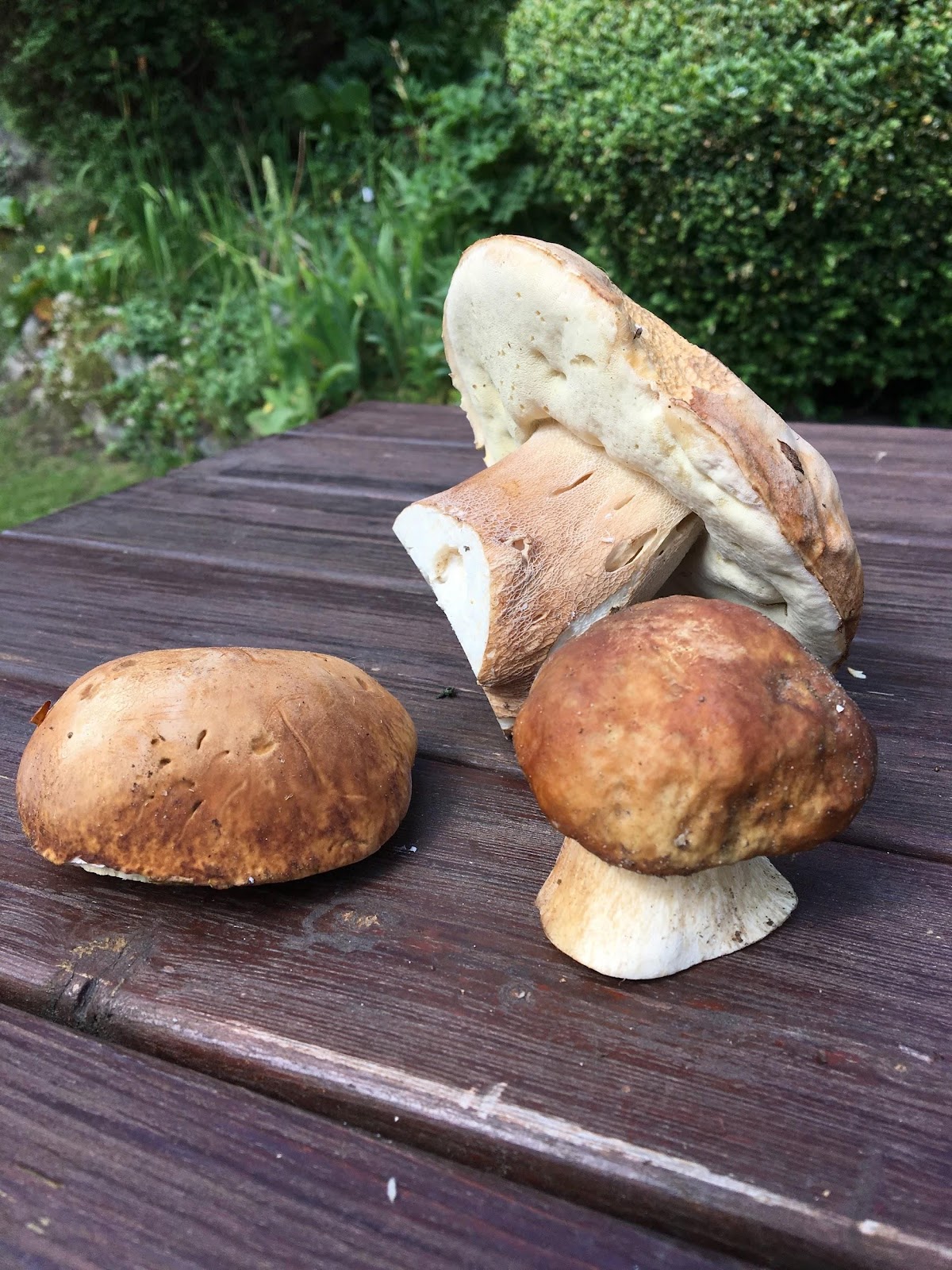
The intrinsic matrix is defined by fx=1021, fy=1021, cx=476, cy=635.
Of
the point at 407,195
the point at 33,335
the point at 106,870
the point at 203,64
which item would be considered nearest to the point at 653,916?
the point at 106,870

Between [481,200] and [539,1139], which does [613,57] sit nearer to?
[481,200]

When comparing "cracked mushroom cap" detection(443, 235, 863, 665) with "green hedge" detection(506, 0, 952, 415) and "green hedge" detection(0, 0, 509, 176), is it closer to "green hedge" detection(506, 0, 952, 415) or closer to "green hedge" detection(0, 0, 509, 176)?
"green hedge" detection(506, 0, 952, 415)

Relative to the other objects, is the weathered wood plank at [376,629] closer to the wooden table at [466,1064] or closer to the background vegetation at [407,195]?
the wooden table at [466,1064]

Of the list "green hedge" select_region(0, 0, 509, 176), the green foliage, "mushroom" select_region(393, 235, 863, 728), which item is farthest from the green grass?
"mushroom" select_region(393, 235, 863, 728)

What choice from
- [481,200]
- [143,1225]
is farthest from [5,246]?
[143,1225]

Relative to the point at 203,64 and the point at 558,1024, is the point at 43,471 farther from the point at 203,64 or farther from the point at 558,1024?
the point at 558,1024

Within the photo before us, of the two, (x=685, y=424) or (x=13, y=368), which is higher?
(x=685, y=424)

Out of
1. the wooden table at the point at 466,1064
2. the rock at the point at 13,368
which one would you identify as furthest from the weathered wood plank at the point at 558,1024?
the rock at the point at 13,368
